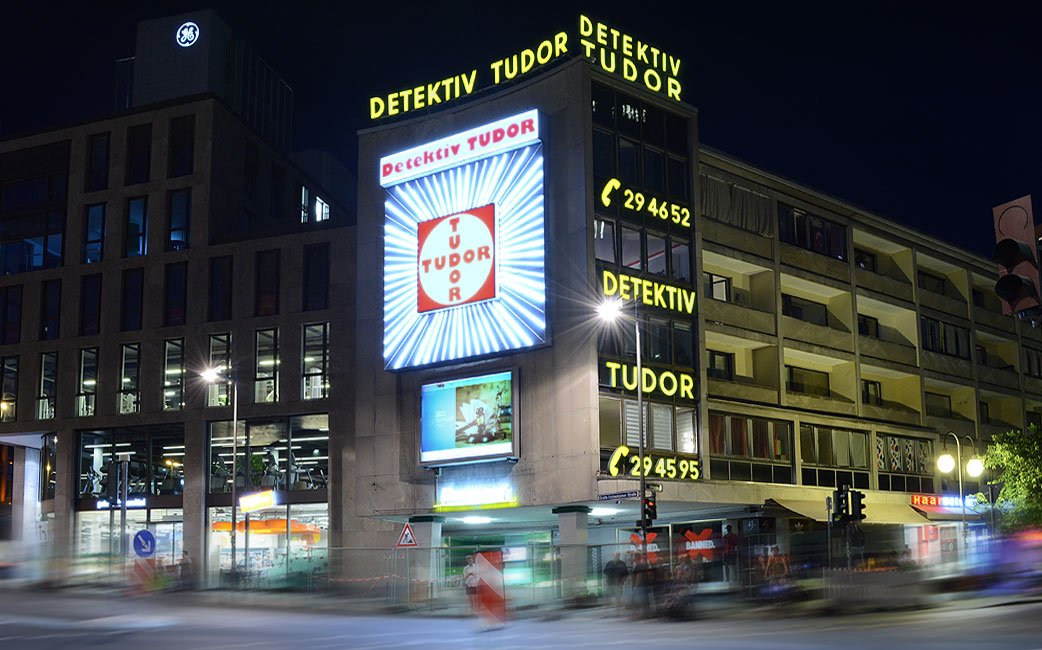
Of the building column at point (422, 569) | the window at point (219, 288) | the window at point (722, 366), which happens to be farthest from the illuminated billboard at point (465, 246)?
the window at point (219, 288)

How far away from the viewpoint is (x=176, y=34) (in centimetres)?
6956

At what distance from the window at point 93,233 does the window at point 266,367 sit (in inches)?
448

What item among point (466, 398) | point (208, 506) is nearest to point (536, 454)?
point (466, 398)

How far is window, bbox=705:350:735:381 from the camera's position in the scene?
54219 mm

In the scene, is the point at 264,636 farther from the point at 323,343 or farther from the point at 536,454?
the point at 323,343

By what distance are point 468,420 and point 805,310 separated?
20.6 m

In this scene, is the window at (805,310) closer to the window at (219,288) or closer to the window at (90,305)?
the window at (219,288)

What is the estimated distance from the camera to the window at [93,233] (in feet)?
211

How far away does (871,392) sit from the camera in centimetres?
6356

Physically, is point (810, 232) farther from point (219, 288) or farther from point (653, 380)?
point (219, 288)

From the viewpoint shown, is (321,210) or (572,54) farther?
(321,210)

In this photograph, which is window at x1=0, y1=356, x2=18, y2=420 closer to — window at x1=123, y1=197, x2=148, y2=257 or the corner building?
window at x1=123, y1=197, x2=148, y2=257

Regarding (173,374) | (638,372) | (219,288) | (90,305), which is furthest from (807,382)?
(90,305)

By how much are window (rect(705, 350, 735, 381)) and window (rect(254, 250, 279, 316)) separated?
20800 millimetres
